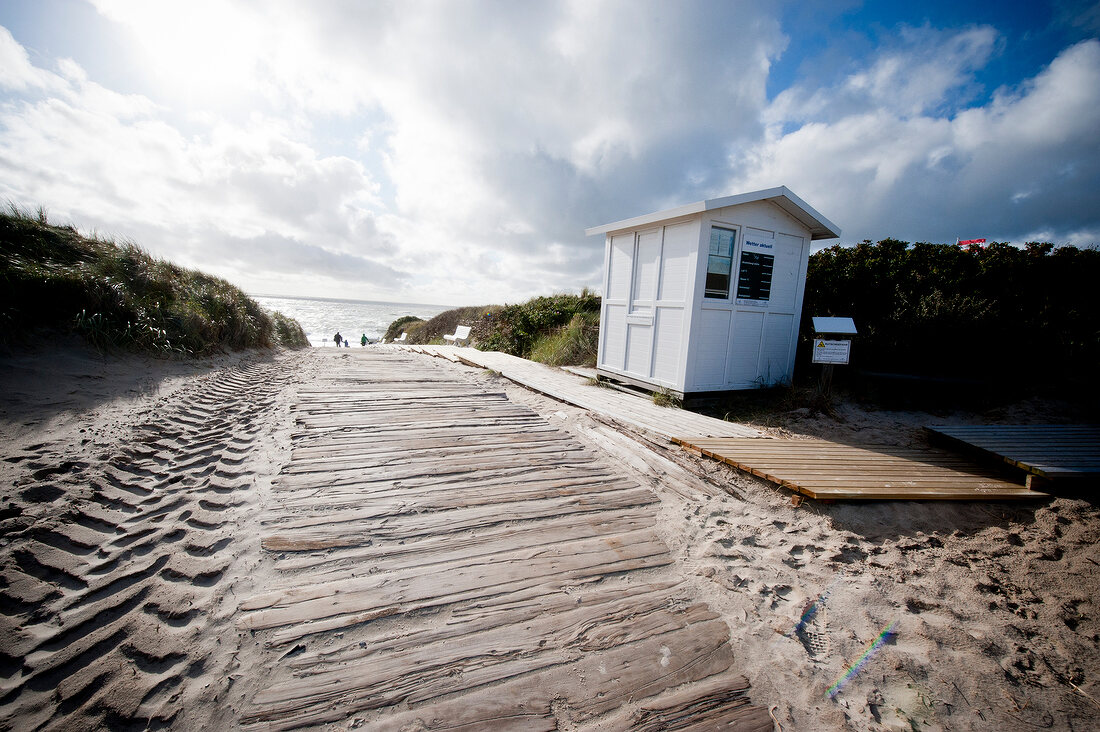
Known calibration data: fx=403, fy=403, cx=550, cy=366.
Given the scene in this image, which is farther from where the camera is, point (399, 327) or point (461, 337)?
point (399, 327)

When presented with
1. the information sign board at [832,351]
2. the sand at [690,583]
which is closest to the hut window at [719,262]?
the information sign board at [832,351]

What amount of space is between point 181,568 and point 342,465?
4.83 ft

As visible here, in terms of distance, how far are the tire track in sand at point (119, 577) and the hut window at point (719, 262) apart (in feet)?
21.0

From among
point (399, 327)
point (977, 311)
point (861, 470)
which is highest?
point (977, 311)

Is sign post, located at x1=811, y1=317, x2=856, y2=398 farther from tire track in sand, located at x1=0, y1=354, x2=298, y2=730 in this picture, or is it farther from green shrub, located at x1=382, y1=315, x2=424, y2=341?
green shrub, located at x1=382, y1=315, x2=424, y2=341

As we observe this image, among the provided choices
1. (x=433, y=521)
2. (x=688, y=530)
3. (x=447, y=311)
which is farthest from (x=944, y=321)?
(x=447, y=311)

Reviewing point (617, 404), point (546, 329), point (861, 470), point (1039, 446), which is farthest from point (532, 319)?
point (1039, 446)

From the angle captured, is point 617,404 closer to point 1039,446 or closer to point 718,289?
point 718,289

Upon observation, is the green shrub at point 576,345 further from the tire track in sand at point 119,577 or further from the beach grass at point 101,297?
the tire track in sand at point 119,577

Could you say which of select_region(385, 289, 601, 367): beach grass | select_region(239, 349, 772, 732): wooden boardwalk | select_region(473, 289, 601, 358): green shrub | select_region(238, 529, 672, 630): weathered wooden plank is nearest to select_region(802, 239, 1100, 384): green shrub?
select_region(385, 289, 601, 367): beach grass

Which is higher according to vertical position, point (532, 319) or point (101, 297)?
point (532, 319)

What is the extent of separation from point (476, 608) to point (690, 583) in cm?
130

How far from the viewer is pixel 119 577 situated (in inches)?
84.2

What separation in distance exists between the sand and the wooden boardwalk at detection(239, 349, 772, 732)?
0.14m
